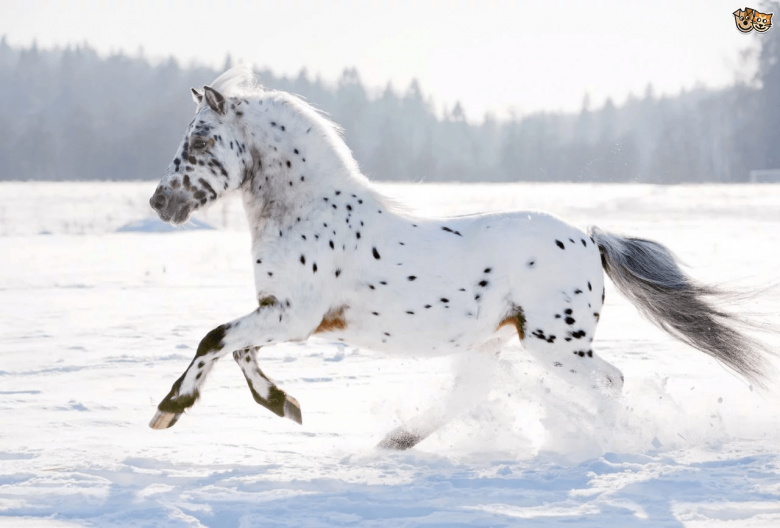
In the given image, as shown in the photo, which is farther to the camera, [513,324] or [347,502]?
[513,324]

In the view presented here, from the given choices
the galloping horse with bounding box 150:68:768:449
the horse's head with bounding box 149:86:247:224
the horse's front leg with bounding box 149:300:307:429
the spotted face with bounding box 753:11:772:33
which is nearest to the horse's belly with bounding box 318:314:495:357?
the galloping horse with bounding box 150:68:768:449

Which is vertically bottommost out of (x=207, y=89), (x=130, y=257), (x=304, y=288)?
(x=130, y=257)

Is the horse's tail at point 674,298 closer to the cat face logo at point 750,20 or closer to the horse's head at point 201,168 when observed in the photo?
the horse's head at point 201,168

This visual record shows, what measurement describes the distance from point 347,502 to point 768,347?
270cm

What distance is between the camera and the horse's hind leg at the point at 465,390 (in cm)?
459

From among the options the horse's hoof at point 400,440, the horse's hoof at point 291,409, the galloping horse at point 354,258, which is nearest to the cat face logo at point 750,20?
the galloping horse at point 354,258

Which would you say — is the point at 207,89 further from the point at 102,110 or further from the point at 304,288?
the point at 102,110

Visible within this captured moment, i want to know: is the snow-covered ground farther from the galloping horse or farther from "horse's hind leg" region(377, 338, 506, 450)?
the galloping horse

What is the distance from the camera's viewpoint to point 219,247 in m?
17.0

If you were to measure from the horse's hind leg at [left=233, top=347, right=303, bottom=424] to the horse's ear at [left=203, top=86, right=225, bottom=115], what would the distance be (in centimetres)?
Answer: 124

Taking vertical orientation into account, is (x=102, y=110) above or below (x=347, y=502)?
above

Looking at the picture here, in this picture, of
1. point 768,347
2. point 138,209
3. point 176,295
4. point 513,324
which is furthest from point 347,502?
point 138,209

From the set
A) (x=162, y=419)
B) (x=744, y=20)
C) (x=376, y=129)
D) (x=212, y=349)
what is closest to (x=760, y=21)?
(x=744, y=20)

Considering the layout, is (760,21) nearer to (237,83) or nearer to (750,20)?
(750,20)
